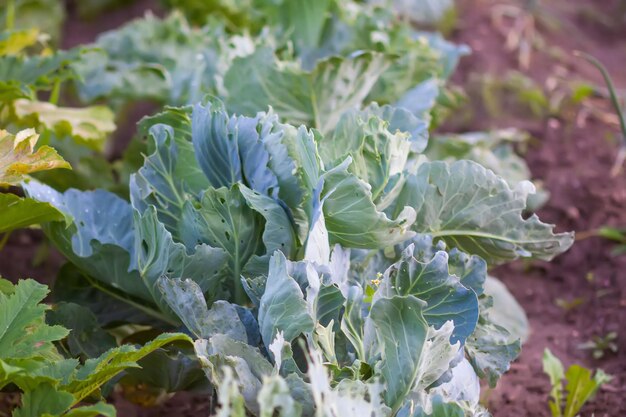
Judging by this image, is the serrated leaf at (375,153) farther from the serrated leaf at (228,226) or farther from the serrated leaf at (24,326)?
the serrated leaf at (24,326)

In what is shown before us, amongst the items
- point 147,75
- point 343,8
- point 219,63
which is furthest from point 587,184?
point 147,75

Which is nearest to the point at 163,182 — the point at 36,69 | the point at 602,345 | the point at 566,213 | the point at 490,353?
the point at 36,69

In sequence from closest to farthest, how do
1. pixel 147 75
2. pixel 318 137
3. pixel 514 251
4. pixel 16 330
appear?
pixel 16 330 → pixel 318 137 → pixel 514 251 → pixel 147 75

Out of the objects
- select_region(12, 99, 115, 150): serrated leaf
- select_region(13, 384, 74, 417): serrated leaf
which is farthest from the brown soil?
select_region(12, 99, 115, 150): serrated leaf

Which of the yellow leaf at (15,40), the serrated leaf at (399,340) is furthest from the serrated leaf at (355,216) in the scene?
the yellow leaf at (15,40)

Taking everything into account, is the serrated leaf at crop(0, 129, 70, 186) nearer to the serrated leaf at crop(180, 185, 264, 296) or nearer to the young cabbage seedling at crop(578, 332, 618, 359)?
the serrated leaf at crop(180, 185, 264, 296)

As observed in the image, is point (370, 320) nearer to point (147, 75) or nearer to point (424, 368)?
point (424, 368)
